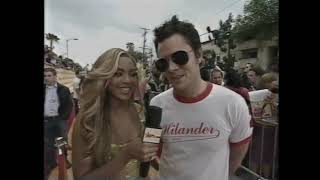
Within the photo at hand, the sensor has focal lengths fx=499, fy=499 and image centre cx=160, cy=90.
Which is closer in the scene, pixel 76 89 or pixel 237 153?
pixel 76 89

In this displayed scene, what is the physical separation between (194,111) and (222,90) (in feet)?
0.62

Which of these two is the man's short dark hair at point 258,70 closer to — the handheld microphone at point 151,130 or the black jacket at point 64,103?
the handheld microphone at point 151,130

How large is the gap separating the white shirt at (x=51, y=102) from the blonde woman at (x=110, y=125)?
0.43ft

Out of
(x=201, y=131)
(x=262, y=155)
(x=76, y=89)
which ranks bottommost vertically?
(x=262, y=155)

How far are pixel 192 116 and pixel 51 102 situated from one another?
75 centimetres

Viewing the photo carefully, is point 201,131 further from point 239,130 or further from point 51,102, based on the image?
point 51,102

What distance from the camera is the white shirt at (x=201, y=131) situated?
2664mm

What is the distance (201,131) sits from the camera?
105 inches

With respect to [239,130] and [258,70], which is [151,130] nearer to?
[239,130]

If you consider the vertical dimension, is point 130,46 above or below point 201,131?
above

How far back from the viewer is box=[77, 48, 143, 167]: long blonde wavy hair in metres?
2.62

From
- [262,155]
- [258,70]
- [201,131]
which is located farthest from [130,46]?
[262,155]

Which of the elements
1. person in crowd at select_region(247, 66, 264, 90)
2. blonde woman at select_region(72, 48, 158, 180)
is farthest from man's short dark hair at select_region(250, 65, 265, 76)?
blonde woman at select_region(72, 48, 158, 180)
